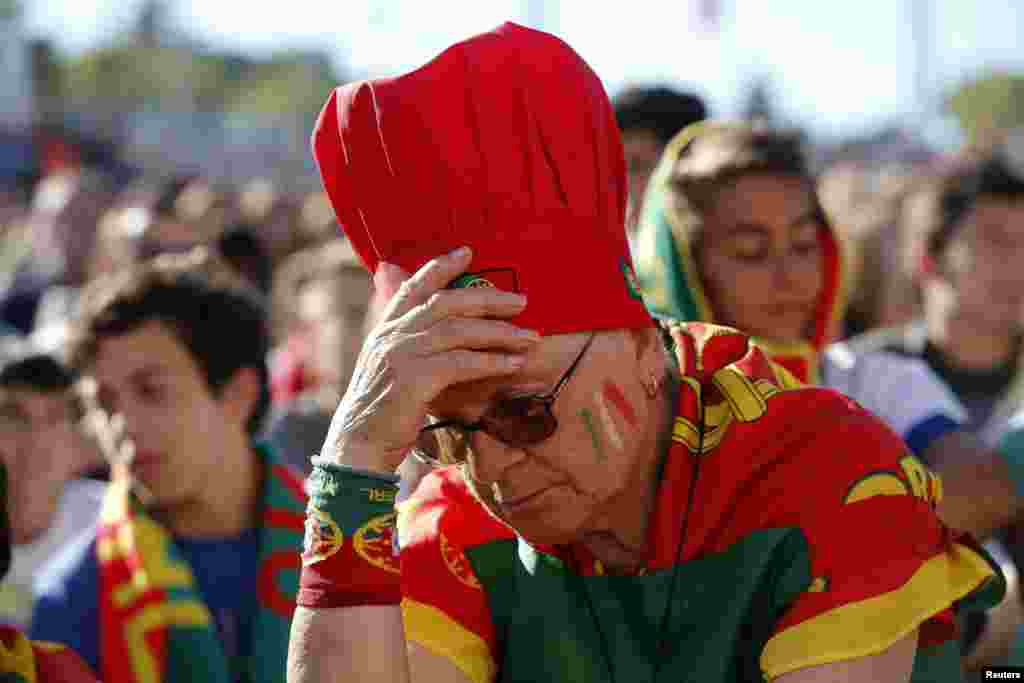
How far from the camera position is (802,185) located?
11.8 feet

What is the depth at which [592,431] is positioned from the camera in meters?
2.16

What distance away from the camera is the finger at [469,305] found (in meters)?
2.08

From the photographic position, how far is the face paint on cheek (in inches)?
84.7

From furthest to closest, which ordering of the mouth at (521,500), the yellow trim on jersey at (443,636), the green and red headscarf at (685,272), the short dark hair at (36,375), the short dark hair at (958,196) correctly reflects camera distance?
the short dark hair at (36,375)
the short dark hair at (958,196)
the green and red headscarf at (685,272)
the yellow trim on jersey at (443,636)
the mouth at (521,500)

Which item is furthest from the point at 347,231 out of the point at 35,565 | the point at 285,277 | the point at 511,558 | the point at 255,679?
the point at 285,277

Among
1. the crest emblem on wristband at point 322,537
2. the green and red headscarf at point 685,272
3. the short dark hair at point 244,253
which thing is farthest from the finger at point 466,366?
the short dark hair at point 244,253

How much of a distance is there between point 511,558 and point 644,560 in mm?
233

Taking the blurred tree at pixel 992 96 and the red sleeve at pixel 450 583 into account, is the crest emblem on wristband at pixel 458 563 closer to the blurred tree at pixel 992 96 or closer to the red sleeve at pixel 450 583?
the red sleeve at pixel 450 583

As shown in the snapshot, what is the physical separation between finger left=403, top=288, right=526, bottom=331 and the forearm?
0.40m

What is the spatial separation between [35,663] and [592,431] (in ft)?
3.22

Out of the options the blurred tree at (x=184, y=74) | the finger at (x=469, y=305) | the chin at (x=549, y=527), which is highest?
the finger at (x=469, y=305)

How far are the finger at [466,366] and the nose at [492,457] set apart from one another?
10 centimetres

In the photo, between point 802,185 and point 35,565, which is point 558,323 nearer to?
point 802,185

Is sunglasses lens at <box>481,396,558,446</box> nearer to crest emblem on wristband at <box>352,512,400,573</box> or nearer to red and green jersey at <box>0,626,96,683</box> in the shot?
crest emblem on wristband at <box>352,512,400,573</box>
